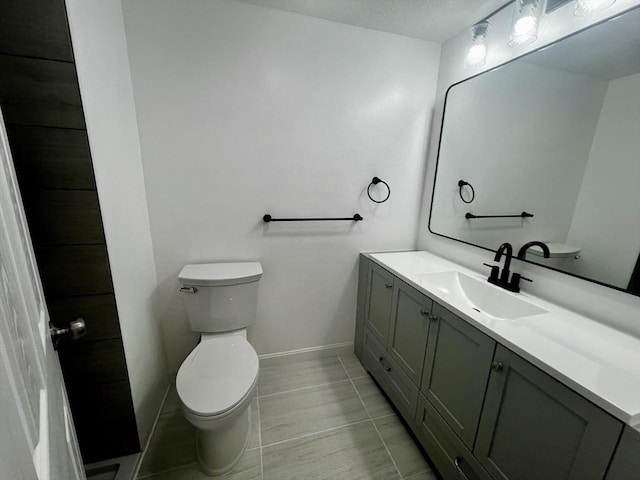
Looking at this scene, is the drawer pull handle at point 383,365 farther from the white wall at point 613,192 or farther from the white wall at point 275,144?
the white wall at point 613,192

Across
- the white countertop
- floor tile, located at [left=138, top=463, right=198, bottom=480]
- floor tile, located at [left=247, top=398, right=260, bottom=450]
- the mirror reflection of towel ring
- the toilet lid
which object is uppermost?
the mirror reflection of towel ring

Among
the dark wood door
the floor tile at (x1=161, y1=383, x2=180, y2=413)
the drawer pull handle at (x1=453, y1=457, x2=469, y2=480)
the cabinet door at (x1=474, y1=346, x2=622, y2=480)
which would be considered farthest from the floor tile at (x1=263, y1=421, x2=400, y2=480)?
the dark wood door

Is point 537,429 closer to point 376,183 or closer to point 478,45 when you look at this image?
point 376,183

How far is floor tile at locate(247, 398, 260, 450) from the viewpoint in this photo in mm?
1422

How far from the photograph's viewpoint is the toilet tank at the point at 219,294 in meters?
1.50

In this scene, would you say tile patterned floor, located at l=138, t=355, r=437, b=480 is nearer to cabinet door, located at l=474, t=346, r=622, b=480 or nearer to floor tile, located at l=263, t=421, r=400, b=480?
floor tile, located at l=263, t=421, r=400, b=480

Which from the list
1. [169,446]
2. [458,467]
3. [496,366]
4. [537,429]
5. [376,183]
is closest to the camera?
Answer: [537,429]

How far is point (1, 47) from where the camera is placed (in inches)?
35.0

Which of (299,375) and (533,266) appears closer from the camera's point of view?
(533,266)

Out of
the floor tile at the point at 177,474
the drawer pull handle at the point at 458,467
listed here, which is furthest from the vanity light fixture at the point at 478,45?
the floor tile at the point at 177,474

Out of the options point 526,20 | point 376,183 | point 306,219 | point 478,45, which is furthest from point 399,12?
point 306,219

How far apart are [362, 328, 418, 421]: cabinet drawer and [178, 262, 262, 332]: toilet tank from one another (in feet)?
2.85

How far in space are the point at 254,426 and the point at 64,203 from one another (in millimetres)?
1441

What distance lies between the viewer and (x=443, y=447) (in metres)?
1.23
